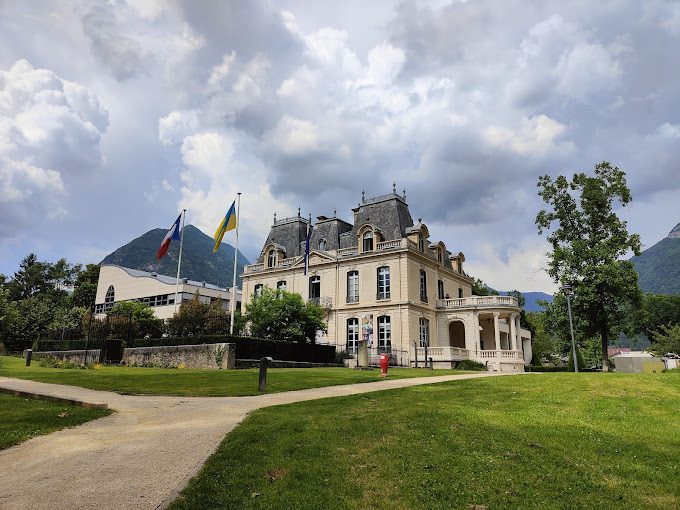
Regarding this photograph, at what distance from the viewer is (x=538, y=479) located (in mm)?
6250

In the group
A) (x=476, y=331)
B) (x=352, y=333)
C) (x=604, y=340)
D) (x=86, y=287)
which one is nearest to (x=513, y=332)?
(x=476, y=331)

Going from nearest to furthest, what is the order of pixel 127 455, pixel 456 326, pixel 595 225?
pixel 127 455
pixel 595 225
pixel 456 326

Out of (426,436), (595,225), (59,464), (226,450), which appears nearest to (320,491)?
(226,450)

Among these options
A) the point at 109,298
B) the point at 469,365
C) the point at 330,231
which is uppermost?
the point at 330,231

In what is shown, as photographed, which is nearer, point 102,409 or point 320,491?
point 320,491

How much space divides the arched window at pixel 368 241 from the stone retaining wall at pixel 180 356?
772 inches

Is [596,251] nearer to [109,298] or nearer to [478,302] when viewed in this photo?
[478,302]

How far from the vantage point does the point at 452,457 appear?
7.08 meters

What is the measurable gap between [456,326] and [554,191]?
55.3ft

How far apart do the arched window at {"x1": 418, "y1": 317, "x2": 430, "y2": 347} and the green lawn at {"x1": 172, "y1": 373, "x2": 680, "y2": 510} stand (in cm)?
3137

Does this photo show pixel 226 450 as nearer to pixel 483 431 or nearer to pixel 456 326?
pixel 483 431

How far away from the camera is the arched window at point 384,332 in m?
42.5

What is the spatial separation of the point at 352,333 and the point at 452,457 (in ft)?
125

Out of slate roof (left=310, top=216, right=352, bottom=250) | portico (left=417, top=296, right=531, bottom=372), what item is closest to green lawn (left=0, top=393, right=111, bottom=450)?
portico (left=417, top=296, right=531, bottom=372)
